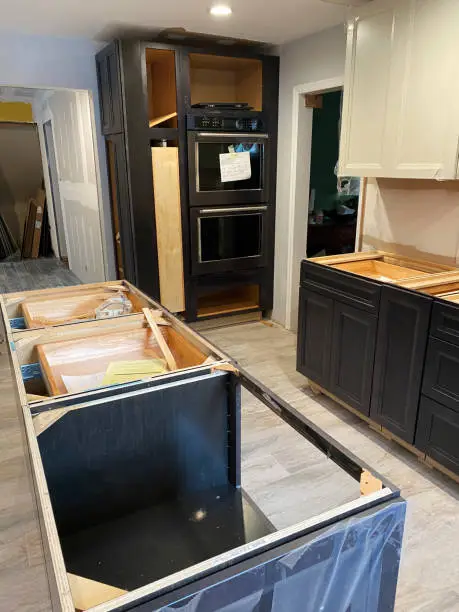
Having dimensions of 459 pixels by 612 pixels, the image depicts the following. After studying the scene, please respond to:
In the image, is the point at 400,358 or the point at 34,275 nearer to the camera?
the point at 400,358

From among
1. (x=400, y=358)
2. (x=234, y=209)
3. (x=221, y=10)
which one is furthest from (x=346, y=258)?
(x=221, y=10)

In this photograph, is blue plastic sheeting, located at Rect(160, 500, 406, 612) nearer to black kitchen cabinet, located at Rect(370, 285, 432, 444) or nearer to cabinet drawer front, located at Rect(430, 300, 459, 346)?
cabinet drawer front, located at Rect(430, 300, 459, 346)

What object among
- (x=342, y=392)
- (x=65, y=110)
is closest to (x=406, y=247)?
(x=342, y=392)

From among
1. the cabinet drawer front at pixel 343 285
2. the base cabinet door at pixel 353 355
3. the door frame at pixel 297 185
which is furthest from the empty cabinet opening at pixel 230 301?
the base cabinet door at pixel 353 355

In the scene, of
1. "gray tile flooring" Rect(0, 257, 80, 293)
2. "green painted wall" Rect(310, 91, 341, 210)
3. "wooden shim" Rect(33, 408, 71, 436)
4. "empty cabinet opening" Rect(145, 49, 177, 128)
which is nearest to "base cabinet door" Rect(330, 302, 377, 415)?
"wooden shim" Rect(33, 408, 71, 436)

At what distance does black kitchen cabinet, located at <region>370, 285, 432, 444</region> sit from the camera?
2172 millimetres

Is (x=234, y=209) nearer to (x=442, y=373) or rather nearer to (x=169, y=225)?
(x=169, y=225)

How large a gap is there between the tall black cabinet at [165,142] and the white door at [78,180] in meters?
0.35

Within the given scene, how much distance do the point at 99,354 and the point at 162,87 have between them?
2873mm

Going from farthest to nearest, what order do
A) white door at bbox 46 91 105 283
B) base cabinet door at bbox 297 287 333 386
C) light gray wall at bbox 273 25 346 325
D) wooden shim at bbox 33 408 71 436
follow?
1. white door at bbox 46 91 105 283
2. light gray wall at bbox 273 25 346 325
3. base cabinet door at bbox 297 287 333 386
4. wooden shim at bbox 33 408 71 436

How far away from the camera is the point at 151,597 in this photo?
2.26 ft

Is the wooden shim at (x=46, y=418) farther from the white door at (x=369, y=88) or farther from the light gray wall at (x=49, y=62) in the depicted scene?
the light gray wall at (x=49, y=62)

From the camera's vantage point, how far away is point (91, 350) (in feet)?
5.75

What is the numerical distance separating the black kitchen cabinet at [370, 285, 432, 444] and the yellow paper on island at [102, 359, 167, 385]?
4.13 feet
